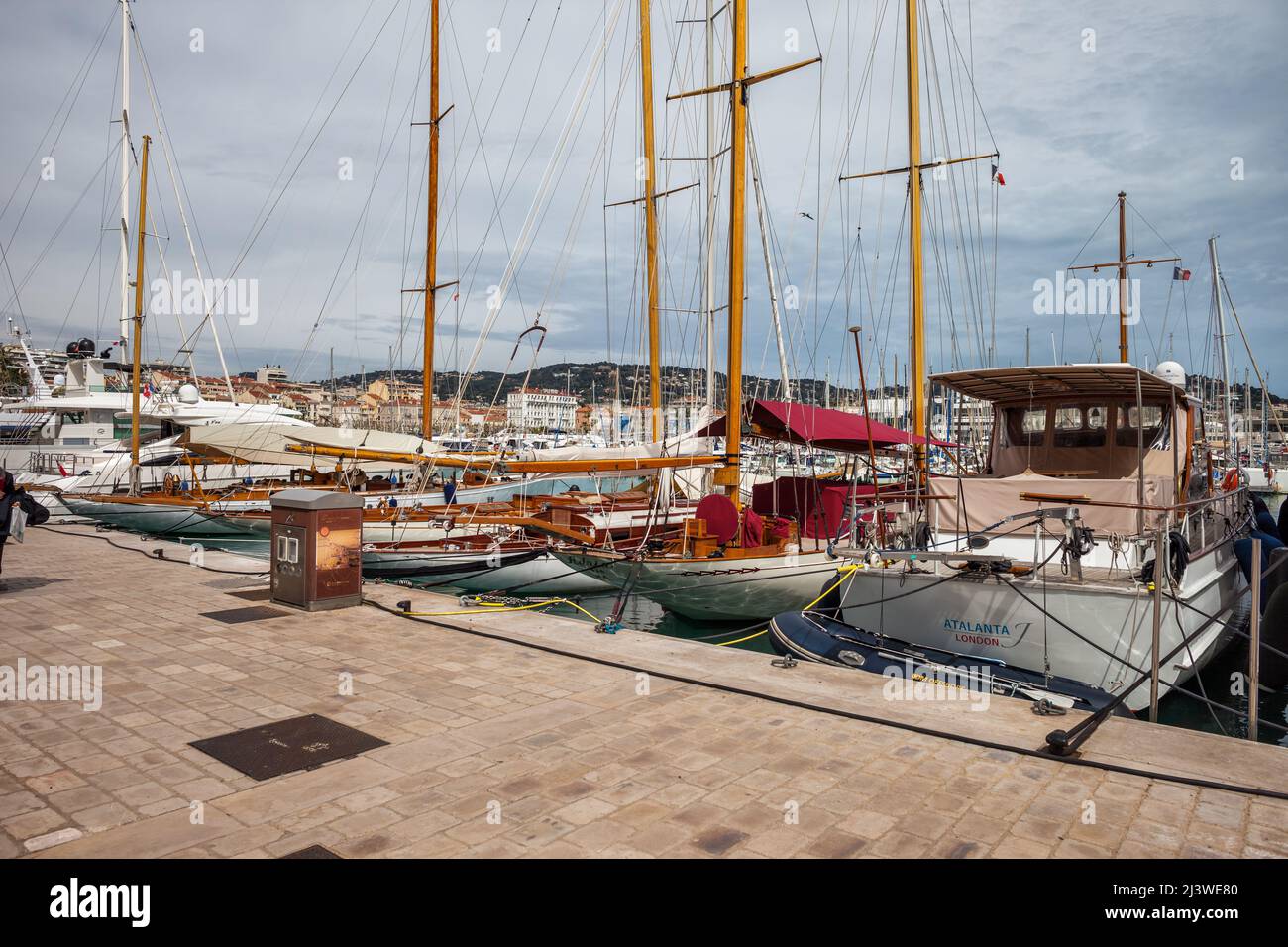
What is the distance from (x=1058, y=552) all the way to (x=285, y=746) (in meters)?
9.01

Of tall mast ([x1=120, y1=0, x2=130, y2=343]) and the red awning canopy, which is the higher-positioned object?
tall mast ([x1=120, y1=0, x2=130, y2=343])

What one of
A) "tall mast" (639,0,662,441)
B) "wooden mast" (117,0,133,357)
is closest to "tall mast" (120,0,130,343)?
"wooden mast" (117,0,133,357)

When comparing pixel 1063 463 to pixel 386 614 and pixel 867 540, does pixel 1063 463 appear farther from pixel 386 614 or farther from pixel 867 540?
pixel 386 614

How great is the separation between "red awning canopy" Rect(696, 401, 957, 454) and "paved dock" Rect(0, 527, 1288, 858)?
691 cm

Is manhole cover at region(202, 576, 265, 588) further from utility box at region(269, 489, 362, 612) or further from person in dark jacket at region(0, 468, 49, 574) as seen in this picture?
person in dark jacket at region(0, 468, 49, 574)

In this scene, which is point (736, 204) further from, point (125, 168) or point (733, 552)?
point (125, 168)

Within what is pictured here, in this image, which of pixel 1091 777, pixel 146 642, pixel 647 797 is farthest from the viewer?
pixel 146 642

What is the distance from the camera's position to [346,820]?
4523 millimetres

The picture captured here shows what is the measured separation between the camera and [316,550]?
1045 cm

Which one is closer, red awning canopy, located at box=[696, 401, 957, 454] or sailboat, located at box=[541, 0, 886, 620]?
sailboat, located at box=[541, 0, 886, 620]

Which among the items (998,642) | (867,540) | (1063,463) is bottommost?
(998,642)

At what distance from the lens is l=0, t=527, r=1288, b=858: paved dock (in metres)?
4.32
